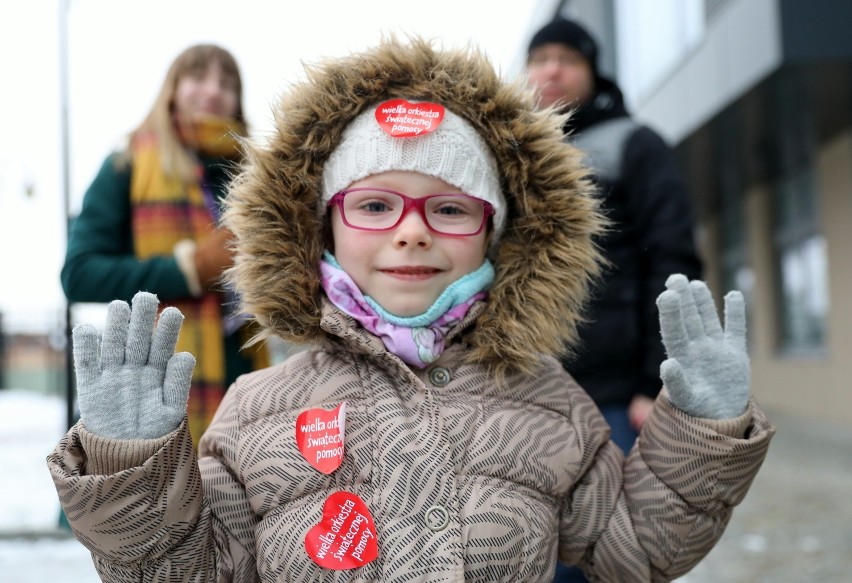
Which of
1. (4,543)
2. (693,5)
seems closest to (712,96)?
(693,5)

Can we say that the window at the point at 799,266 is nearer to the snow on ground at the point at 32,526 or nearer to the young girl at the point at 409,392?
the snow on ground at the point at 32,526

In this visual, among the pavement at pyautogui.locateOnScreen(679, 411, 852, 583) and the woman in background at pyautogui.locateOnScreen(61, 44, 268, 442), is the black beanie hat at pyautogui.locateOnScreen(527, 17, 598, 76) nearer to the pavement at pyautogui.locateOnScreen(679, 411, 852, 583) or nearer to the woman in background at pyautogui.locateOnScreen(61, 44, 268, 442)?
the woman in background at pyautogui.locateOnScreen(61, 44, 268, 442)

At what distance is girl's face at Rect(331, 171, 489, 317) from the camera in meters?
1.77

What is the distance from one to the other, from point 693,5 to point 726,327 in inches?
348

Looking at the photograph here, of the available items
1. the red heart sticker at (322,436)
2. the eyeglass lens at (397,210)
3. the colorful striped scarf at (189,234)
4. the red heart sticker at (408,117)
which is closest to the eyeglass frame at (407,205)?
the eyeglass lens at (397,210)

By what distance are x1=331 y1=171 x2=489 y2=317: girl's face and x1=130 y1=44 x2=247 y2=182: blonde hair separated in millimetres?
969

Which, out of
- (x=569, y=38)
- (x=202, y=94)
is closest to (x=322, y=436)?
(x=202, y=94)

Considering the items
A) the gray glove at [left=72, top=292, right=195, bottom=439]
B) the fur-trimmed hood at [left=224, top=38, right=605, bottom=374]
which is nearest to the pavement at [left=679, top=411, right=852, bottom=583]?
the fur-trimmed hood at [left=224, top=38, right=605, bottom=374]

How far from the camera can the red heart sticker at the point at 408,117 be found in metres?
1.83

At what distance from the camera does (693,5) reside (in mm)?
9562

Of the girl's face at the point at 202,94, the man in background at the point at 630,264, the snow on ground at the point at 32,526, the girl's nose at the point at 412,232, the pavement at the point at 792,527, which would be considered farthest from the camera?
the snow on ground at the point at 32,526

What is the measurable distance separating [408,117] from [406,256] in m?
0.31

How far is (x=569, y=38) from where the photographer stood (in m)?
2.82

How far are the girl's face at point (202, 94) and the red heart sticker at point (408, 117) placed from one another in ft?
3.29
